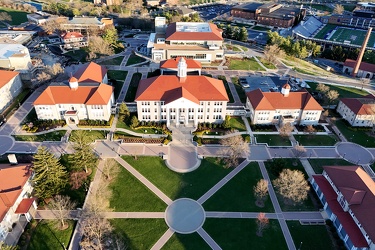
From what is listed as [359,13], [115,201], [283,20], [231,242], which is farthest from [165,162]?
[359,13]

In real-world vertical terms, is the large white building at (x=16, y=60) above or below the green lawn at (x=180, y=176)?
above

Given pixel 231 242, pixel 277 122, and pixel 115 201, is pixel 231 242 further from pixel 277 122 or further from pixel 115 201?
pixel 277 122

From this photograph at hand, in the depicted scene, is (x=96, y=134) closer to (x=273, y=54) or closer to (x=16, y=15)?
(x=273, y=54)

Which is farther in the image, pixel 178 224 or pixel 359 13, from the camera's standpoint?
pixel 359 13

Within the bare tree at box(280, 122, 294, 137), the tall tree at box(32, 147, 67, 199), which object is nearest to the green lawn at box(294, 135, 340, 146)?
the bare tree at box(280, 122, 294, 137)

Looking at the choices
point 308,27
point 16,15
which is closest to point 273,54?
point 308,27

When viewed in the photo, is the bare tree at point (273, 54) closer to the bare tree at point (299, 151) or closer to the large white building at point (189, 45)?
the large white building at point (189, 45)

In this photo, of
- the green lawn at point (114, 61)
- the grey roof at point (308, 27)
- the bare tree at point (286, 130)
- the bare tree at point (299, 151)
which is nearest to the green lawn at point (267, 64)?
the grey roof at point (308, 27)
